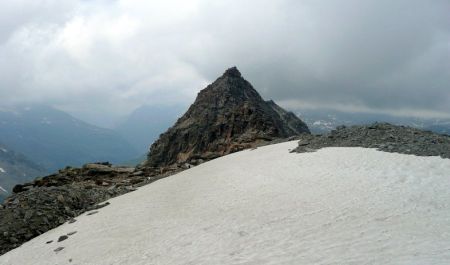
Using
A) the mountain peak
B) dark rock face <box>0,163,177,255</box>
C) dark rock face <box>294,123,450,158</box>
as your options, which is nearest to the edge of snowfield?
dark rock face <box>0,163,177,255</box>

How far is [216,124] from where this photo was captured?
115750 millimetres

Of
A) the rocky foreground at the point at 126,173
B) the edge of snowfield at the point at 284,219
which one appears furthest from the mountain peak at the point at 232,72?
the edge of snowfield at the point at 284,219

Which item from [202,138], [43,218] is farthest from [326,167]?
[202,138]

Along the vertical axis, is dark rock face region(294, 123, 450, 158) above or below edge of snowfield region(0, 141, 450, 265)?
above

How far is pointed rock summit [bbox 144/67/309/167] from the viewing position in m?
102

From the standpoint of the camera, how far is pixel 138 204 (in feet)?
92.5

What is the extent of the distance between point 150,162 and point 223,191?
89.7 meters

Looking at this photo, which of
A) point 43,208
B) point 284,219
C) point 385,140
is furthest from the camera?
point 385,140

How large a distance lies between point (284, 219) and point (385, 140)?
17.3 meters

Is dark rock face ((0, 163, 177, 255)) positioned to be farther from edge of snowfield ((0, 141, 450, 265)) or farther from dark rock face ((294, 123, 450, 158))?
dark rock face ((294, 123, 450, 158))

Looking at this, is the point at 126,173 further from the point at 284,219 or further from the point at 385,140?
the point at 284,219

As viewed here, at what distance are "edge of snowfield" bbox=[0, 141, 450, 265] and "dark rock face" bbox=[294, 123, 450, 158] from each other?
1655mm

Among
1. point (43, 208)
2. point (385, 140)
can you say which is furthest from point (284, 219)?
point (43, 208)

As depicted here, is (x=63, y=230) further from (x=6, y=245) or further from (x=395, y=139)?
(x=395, y=139)
